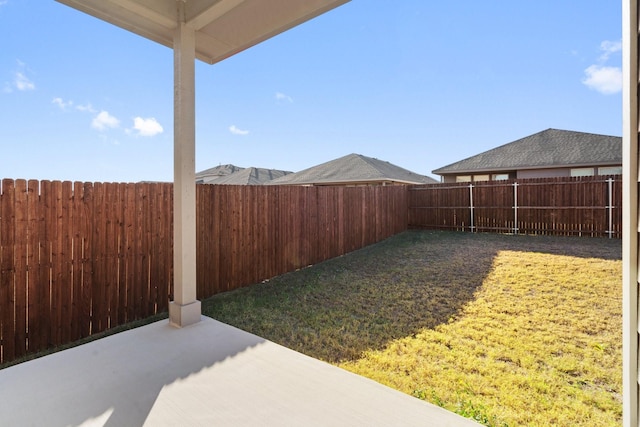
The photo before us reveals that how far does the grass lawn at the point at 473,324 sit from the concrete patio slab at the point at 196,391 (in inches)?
20.1

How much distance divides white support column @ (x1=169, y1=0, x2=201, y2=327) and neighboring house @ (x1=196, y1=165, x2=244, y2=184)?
22270 millimetres

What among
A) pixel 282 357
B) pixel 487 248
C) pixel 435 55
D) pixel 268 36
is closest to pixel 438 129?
pixel 435 55

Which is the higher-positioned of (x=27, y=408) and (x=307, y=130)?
(x=307, y=130)

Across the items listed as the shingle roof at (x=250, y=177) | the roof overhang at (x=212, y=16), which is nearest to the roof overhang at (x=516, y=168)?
the shingle roof at (x=250, y=177)

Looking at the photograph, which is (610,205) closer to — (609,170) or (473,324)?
(609,170)

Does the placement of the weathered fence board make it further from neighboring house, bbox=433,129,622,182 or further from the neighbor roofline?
neighboring house, bbox=433,129,622,182

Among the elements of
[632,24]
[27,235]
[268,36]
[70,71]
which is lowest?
[27,235]

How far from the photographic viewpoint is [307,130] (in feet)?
74.0

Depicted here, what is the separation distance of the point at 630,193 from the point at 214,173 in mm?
27047

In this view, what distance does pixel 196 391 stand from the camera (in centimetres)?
220

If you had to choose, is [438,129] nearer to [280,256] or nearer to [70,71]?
[280,256]

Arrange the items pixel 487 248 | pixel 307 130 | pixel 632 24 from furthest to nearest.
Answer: pixel 307 130 → pixel 487 248 → pixel 632 24

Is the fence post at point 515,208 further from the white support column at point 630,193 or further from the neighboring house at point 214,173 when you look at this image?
the neighboring house at point 214,173

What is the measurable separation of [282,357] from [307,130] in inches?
837
